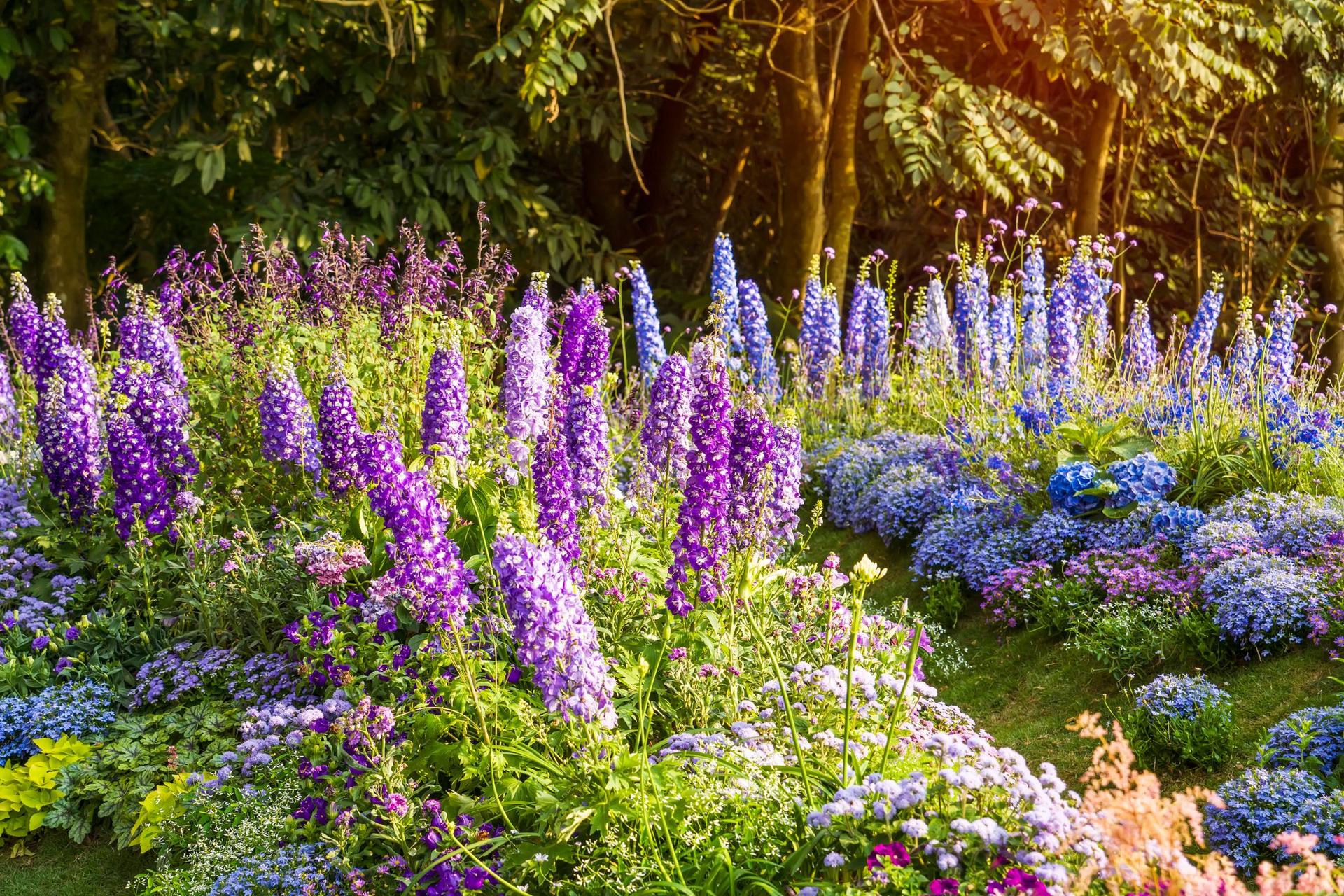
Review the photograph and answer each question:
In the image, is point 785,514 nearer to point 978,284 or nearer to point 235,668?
point 235,668

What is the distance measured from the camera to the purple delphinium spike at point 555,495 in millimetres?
3863

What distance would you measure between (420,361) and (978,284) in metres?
3.53

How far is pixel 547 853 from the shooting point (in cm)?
326

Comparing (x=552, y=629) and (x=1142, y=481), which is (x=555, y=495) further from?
(x=1142, y=481)

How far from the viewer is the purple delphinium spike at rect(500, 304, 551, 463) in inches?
166

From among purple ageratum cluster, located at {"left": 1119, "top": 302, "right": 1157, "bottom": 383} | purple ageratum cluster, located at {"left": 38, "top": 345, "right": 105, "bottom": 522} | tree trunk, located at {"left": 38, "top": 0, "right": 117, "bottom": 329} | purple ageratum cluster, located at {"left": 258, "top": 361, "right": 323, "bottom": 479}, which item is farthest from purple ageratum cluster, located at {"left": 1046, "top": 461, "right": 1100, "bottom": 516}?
tree trunk, located at {"left": 38, "top": 0, "right": 117, "bottom": 329}

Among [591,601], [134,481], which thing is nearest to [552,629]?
[591,601]

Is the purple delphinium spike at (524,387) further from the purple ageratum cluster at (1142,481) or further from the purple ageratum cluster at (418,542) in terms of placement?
the purple ageratum cluster at (1142,481)

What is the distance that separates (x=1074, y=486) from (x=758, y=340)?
266 cm

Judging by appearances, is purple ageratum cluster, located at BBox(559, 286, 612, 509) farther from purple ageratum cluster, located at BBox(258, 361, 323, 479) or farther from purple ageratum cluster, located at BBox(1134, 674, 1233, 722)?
purple ageratum cluster, located at BBox(1134, 674, 1233, 722)

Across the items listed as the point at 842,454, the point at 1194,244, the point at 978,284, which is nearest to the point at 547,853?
the point at 842,454

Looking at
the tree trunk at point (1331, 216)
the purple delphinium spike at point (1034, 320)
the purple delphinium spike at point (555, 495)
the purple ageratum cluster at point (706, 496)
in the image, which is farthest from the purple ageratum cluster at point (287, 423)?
the tree trunk at point (1331, 216)

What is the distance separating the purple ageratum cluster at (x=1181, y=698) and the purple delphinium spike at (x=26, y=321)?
497cm

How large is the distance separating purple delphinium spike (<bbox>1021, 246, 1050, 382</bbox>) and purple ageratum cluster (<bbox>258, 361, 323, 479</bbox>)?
3902 mm
